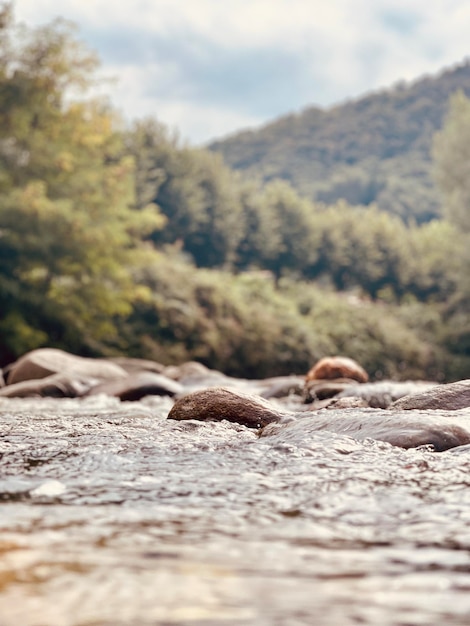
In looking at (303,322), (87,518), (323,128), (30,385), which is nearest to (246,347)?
(303,322)

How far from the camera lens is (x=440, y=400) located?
5.90 m

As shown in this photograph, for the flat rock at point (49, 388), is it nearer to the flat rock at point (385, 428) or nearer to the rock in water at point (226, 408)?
the rock in water at point (226, 408)

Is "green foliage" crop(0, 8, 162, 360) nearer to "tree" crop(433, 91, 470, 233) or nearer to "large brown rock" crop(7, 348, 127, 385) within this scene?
"large brown rock" crop(7, 348, 127, 385)

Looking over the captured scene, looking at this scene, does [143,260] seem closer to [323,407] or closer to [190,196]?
[323,407]

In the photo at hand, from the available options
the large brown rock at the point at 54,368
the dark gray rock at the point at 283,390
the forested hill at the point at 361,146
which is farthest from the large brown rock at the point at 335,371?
the forested hill at the point at 361,146

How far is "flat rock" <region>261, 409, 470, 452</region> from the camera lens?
441 cm

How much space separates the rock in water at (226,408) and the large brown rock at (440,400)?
38.6 inches

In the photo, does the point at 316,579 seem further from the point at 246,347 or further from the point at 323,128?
the point at 323,128

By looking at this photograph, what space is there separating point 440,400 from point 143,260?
1270cm

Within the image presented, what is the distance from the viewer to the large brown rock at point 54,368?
11.8m

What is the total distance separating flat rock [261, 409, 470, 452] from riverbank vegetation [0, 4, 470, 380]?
37.3ft

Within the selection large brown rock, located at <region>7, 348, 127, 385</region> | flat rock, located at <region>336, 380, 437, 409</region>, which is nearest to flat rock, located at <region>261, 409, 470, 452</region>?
flat rock, located at <region>336, 380, 437, 409</region>

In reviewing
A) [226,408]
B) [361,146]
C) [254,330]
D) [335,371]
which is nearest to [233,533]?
[226,408]

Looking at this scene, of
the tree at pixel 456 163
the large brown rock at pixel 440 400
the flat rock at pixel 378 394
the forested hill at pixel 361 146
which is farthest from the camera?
the forested hill at pixel 361 146
